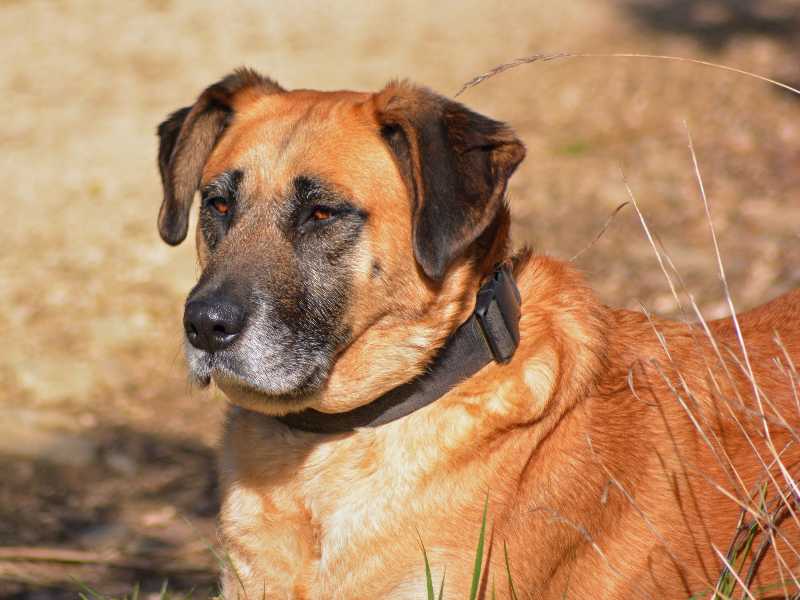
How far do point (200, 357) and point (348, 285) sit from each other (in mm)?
585

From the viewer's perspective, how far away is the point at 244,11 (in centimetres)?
1142

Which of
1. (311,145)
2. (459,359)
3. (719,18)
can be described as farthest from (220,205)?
(719,18)

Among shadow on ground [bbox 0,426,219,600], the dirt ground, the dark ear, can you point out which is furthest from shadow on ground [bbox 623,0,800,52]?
shadow on ground [bbox 0,426,219,600]

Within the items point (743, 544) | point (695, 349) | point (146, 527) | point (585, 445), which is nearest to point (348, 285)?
point (585, 445)

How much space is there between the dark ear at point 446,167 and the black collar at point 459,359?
0.68 ft


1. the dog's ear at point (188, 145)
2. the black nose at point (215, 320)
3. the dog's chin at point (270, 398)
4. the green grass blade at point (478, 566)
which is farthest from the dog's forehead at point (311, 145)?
the green grass blade at point (478, 566)

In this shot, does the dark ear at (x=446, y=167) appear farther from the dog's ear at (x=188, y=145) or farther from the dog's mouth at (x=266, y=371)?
the dog's ear at (x=188, y=145)

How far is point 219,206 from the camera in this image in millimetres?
3084

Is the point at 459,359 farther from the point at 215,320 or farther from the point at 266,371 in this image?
the point at 215,320

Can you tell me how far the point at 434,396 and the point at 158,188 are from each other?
6491 mm

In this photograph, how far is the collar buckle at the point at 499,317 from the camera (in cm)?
264

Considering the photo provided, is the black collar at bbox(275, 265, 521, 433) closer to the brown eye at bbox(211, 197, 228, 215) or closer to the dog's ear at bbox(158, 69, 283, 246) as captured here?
the brown eye at bbox(211, 197, 228, 215)

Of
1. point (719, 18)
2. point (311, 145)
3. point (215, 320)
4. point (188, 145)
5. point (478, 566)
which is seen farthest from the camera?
point (719, 18)

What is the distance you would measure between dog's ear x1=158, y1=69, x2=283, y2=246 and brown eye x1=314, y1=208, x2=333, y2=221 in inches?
33.9
